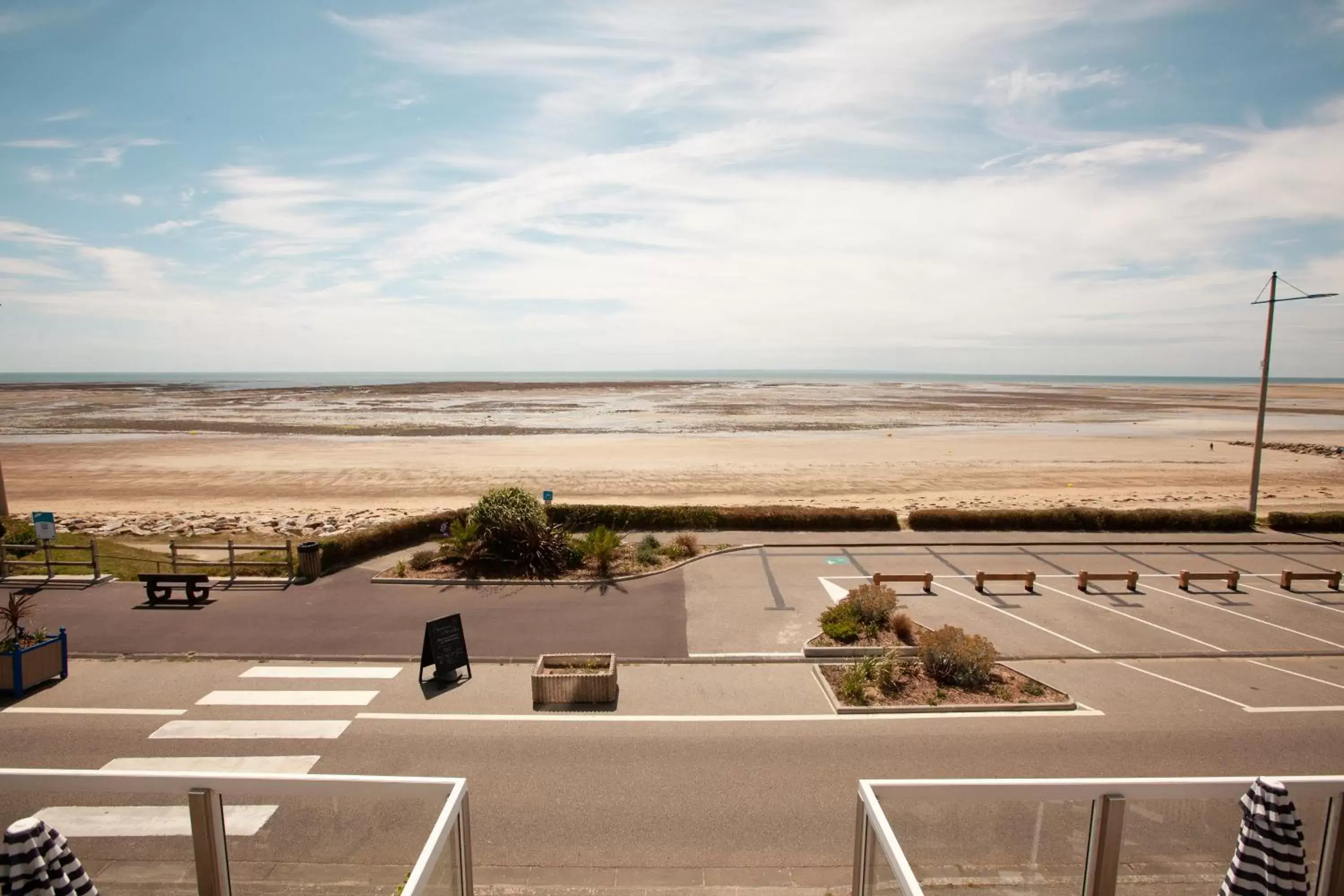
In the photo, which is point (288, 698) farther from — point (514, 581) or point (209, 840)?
point (209, 840)

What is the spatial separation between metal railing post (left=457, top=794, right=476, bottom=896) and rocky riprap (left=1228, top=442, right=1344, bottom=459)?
60.5 metres

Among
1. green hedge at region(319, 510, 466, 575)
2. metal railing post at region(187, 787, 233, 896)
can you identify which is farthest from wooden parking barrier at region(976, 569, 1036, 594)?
metal railing post at region(187, 787, 233, 896)

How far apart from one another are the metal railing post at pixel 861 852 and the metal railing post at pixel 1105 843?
4.45ft

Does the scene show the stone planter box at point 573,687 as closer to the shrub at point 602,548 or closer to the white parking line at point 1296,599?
the shrub at point 602,548

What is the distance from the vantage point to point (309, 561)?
62.6ft

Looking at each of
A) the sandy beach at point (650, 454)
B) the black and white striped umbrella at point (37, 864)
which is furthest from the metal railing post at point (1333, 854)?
the sandy beach at point (650, 454)

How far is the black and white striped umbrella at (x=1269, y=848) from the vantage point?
4.25 meters

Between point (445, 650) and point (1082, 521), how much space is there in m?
23.0

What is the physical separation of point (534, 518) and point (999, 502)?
2346cm

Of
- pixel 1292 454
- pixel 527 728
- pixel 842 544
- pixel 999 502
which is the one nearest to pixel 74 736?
pixel 527 728

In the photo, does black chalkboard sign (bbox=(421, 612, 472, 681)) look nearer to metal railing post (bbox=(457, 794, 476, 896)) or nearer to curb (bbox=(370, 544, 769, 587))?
curb (bbox=(370, 544, 769, 587))

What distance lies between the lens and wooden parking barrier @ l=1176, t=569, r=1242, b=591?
1920cm

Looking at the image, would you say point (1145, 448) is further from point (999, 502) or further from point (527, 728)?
point (527, 728)

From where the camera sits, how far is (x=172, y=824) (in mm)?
4402
